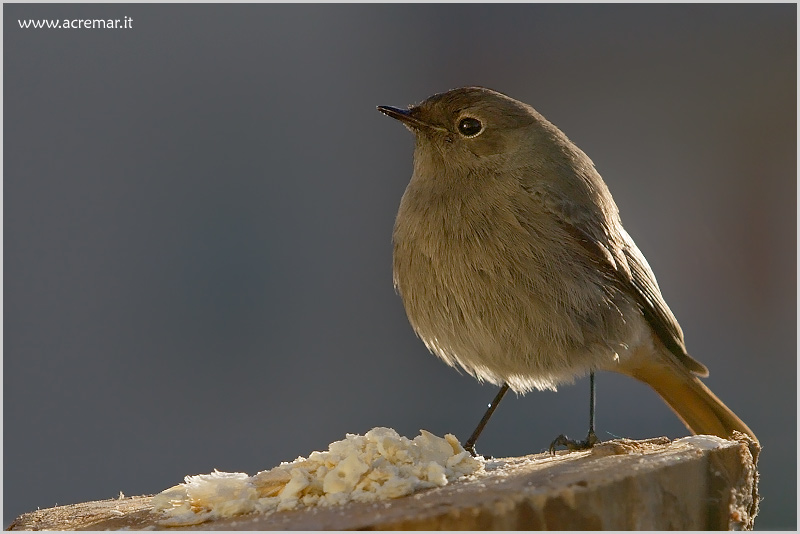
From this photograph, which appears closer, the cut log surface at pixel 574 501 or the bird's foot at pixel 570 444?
the cut log surface at pixel 574 501

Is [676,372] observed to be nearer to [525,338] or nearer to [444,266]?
[525,338]

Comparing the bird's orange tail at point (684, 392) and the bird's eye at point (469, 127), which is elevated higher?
the bird's eye at point (469, 127)

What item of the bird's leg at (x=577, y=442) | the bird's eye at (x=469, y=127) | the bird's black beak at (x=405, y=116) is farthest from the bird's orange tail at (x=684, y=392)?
the bird's black beak at (x=405, y=116)

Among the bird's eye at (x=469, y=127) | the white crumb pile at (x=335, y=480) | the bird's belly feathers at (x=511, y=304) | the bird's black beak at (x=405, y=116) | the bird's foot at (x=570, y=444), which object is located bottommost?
the bird's foot at (x=570, y=444)

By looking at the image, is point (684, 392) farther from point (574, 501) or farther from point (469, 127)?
point (574, 501)

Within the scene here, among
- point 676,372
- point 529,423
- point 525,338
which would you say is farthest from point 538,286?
point 529,423

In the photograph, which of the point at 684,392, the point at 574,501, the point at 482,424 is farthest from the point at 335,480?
the point at 684,392

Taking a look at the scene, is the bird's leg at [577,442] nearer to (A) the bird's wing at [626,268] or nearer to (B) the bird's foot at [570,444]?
(B) the bird's foot at [570,444]
